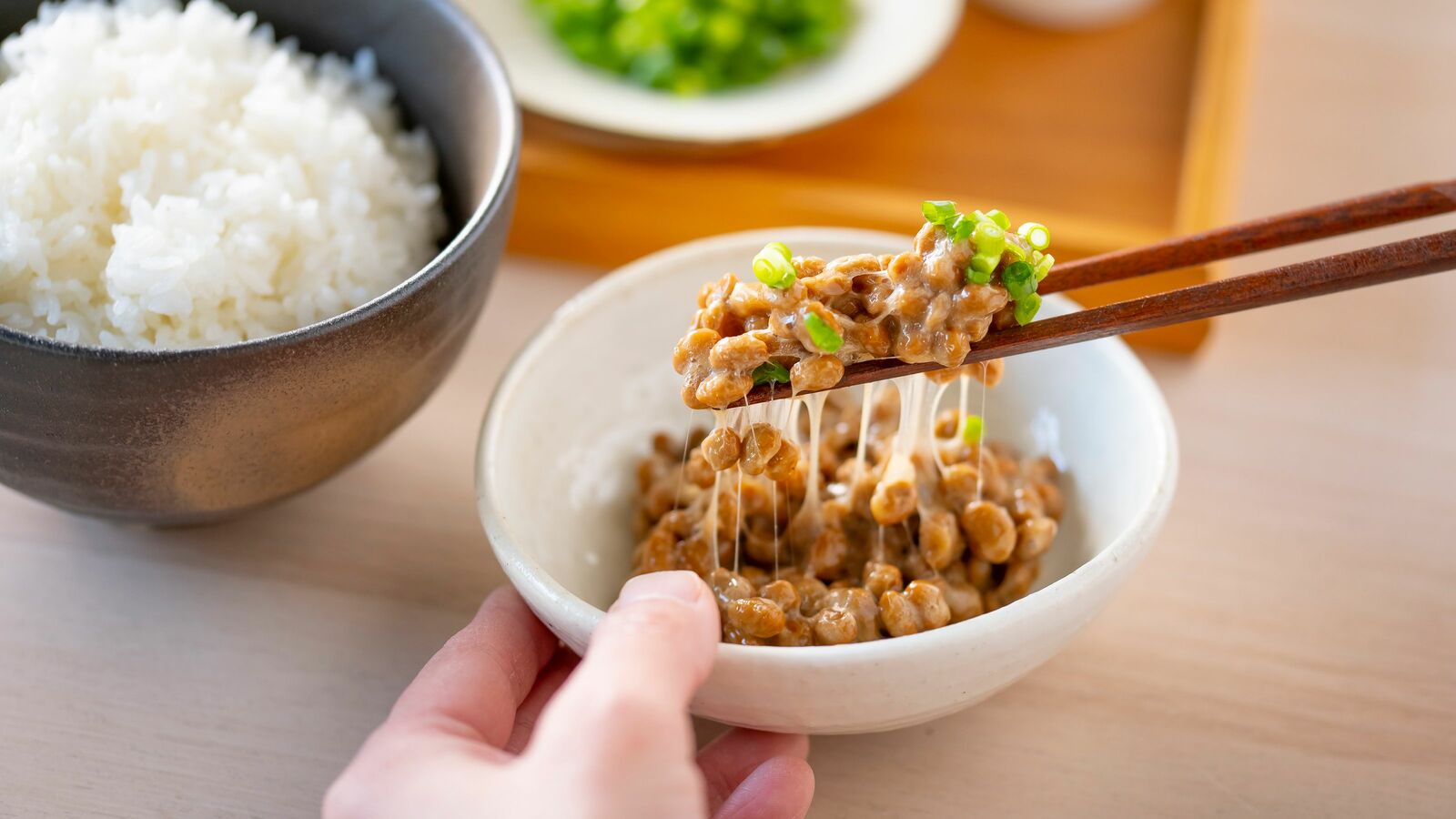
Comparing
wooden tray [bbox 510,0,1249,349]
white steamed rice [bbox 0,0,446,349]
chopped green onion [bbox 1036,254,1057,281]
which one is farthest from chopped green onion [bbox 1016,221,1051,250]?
white steamed rice [bbox 0,0,446,349]

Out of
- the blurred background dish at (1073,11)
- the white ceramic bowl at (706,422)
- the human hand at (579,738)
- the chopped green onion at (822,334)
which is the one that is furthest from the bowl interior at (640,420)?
the blurred background dish at (1073,11)

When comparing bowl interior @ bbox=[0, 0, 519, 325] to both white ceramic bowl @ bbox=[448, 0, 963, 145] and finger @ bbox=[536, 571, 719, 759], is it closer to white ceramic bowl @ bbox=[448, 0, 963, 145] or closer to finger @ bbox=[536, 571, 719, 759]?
white ceramic bowl @ bbox=[448, 0, 963, 145]

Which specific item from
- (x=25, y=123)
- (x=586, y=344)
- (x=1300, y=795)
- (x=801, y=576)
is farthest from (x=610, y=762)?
(x=25, y=123)

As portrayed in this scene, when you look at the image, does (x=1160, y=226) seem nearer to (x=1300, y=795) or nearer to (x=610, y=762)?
(x=1300, y=795)

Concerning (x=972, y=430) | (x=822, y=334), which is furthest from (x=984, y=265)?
(x=972, y=430)

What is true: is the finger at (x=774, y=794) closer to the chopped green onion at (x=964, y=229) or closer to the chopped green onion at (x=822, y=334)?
the chopped green onion at (x=822, y=334)

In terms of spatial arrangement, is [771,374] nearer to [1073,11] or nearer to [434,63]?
[434,63]

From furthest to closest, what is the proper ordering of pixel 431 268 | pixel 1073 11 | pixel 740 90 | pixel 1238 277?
pixel 1073 11
pixel 740 90
pixel 431 268
pixel 1238 277
